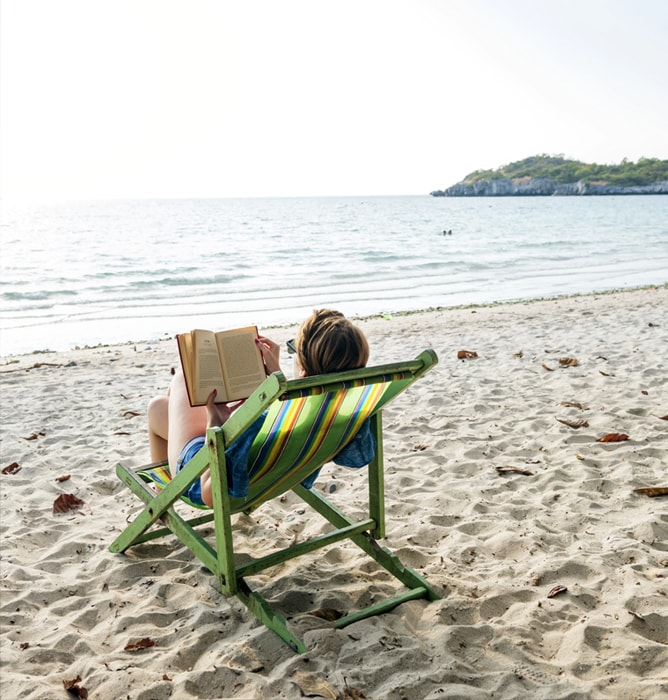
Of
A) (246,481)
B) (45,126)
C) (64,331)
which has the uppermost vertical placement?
(45,126)

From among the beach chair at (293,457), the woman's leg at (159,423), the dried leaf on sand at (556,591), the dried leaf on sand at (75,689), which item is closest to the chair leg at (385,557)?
the beach chair at (293,457)

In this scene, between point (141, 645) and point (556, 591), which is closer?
point (141, 645)

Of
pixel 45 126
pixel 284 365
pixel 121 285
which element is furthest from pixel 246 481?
pixel 45 126

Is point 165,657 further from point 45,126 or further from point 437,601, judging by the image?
point 45,126

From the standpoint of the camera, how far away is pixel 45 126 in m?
62.9

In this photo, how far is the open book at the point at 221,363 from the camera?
258 centimetres

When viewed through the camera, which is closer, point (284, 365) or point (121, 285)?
point (284, 365)

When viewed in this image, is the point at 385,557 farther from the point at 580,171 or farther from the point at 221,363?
the point at 580,171

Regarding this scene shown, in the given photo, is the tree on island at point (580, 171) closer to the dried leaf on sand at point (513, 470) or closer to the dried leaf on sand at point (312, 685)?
the dried leaf on sand at point (513, 470)

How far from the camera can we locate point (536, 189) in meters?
127

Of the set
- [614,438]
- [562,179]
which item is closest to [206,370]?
[614,438]

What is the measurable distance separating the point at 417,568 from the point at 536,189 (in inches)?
5236

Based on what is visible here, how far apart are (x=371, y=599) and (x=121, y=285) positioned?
630 inches

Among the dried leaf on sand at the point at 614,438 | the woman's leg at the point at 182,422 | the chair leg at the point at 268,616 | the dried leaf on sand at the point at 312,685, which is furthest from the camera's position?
the dried leaf on sand at the point at 614,438
